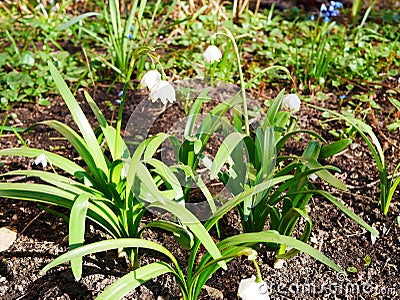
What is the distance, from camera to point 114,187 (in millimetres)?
2086

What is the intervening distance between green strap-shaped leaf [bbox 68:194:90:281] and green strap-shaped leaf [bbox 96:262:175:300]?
0.11m

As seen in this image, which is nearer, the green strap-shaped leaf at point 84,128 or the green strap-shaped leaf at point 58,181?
the green strap-shaped leaf at point 58,181

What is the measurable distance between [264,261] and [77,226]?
2.69 feet

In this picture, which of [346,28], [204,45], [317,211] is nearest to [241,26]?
[204,45]

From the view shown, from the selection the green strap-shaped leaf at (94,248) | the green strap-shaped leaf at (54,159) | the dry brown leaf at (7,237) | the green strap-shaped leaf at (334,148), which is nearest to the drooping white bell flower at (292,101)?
the green strap-shaped leaf at (334,148)

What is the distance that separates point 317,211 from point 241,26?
6.20 feet

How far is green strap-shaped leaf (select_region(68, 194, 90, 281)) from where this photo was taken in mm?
1704

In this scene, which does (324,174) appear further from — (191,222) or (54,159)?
(54,159)

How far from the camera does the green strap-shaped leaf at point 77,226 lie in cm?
170

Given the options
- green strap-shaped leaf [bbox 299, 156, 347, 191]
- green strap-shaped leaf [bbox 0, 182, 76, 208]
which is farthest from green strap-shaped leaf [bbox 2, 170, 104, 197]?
green strap-shaped leaf [bbox 299, 156, 347, 191]

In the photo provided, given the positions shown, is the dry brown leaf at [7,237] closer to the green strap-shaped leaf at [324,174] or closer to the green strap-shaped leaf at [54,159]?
the green strap-shaped leaf at [54,159]

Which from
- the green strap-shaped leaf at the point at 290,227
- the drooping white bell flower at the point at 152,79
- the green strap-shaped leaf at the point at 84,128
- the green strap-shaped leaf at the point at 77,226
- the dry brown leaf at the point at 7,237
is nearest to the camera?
the green strap-shaped leaf at the point at 77,226

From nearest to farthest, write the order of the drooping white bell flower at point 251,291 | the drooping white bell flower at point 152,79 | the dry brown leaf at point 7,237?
the drooping white bell flower at point 251,291
the drooping white bell flower at point 152,79
the dry brown leaf at point 7,237

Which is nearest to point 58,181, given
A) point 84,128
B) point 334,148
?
point 84,128
